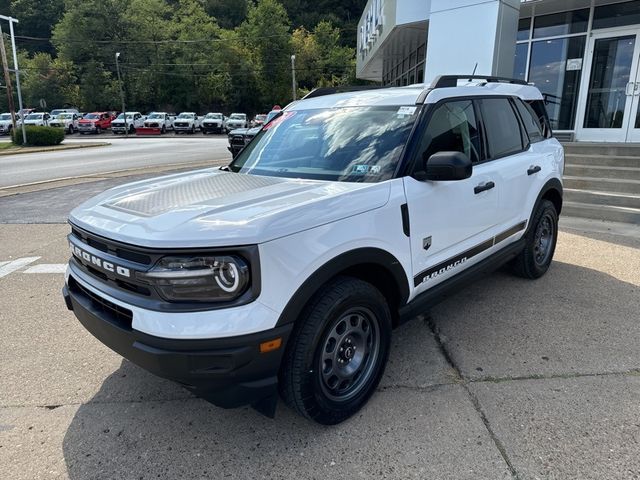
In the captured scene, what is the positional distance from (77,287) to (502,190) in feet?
10.3

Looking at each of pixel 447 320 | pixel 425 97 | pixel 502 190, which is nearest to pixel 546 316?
pixel 447 320

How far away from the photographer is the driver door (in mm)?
2996

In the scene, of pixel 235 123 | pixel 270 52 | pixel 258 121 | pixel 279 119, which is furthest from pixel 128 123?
pixel 279 119

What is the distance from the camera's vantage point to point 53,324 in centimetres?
399

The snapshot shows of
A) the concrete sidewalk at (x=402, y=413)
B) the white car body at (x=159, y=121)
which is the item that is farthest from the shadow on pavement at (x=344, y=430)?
the white car body at (x=159, y=121)

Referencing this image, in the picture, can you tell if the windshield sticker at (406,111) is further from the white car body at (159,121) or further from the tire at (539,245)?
the white car body at (159,121)

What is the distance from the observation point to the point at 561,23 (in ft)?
35.7

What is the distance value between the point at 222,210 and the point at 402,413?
1.55m

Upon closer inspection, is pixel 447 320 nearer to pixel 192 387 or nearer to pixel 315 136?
pixel 315 136

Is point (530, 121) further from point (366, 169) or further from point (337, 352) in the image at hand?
point (337, 352)

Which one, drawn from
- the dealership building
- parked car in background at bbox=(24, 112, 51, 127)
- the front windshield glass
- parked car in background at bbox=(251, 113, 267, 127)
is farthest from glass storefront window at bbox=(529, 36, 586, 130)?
parked car in background at bbox=(24, 112, 51, 127)

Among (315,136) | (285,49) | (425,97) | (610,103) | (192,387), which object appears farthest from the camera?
(285,49)

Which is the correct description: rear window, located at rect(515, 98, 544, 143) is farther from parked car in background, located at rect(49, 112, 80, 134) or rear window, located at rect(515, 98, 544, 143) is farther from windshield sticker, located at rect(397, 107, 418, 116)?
parked car in background, located at rect(49, 112, 80, 134)

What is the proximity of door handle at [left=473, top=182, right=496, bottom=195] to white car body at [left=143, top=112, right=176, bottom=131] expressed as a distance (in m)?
45.9
